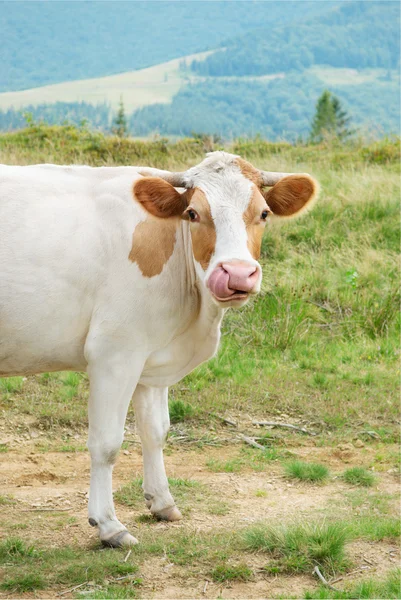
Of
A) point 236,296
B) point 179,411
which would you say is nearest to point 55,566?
point 236,296

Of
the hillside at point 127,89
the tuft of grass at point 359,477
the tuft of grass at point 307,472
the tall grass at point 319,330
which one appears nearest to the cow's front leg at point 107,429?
the tuft of grass at point 307,472

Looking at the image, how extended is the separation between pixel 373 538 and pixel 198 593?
4.67 ft

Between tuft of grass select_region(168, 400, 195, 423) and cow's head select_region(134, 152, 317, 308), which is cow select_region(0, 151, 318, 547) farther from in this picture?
tuft of grass select_region(168, 400, 195, 423)

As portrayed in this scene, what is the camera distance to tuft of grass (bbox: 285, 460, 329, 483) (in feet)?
21.7

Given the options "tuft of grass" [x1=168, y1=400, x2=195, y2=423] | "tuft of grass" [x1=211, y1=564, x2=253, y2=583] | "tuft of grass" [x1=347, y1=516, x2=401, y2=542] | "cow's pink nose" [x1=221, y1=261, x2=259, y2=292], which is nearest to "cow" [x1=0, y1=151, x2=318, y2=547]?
"cow's pink nose" [x1=221, y1=261, x2=259, y2=292]

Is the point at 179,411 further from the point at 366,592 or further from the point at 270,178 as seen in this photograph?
the point at 366,592

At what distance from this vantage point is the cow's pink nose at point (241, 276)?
449 cm

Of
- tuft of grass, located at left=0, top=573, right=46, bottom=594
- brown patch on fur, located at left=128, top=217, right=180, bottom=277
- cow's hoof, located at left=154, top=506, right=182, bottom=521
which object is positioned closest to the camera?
tuft of grass, located at left=0, top=573, right=46, bottom=594

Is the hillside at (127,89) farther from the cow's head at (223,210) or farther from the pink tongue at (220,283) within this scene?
the pink tongue at (220,283)

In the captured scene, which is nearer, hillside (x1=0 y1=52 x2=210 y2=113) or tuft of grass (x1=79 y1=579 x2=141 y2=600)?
tuft of grass (x1=79 y1=579 x2=141 y2=600)

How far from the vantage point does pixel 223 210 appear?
4809mm

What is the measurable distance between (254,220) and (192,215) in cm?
38

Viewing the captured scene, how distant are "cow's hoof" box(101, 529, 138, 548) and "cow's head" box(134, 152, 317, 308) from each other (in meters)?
1.71

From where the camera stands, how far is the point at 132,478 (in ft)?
21.5
